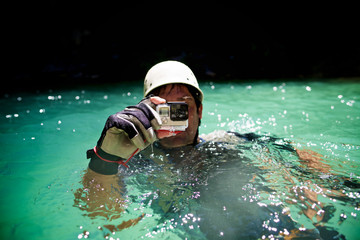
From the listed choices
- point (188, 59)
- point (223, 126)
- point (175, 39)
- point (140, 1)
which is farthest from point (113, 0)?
point (223, 126)

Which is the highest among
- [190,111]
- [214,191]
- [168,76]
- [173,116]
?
[168,76]

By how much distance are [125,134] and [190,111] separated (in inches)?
38.2

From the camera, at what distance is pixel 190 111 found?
2.56m

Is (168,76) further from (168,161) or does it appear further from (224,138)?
(224,138)

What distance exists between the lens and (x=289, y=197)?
76.7 inches

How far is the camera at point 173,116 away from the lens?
6.32ft

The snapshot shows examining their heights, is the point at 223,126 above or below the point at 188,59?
below

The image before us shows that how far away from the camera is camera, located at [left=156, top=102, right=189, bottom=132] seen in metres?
1.93

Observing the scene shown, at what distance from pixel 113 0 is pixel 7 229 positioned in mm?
15910

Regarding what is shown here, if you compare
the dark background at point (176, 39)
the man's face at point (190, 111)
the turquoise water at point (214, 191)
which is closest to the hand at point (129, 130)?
the turquoise water at point (214, 191)

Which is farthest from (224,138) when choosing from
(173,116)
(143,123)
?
(143,123)

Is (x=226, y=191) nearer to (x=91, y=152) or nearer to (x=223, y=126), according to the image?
(x=91, y=152)

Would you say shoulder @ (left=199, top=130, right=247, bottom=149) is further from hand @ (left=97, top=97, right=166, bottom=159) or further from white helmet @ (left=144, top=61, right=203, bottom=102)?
hand @ (left=97, top=97, right=166, bottom=159)

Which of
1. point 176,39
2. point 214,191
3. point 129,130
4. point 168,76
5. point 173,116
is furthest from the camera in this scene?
point 176,39
